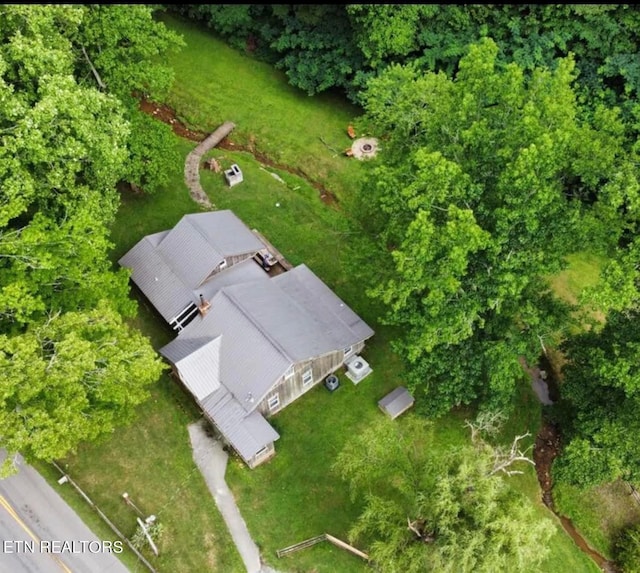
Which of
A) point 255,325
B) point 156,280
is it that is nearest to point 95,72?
point 156,280

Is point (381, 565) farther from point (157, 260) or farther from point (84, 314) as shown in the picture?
point (157, 260)

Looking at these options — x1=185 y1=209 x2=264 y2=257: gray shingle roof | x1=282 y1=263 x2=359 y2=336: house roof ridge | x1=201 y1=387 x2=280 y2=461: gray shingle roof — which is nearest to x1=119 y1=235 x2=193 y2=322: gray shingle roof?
x1=185 y1=209 x2=264 y2=257: gray shingle roof

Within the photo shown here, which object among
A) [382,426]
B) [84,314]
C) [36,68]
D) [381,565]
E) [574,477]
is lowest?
[574,477]

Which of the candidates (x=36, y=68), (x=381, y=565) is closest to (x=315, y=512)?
(x=381, y=565)

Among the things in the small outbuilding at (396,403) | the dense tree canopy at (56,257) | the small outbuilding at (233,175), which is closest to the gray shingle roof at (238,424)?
the dense tree canopy at (56,257)

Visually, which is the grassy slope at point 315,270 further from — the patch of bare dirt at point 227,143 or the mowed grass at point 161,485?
the mowed grass at point 161,485

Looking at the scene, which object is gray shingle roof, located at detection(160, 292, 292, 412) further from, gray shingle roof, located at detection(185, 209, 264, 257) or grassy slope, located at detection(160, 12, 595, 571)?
gray shingle roof, located at detection(185, 209, 264, 257)

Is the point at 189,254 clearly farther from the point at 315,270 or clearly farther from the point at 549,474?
the point at 549,474
